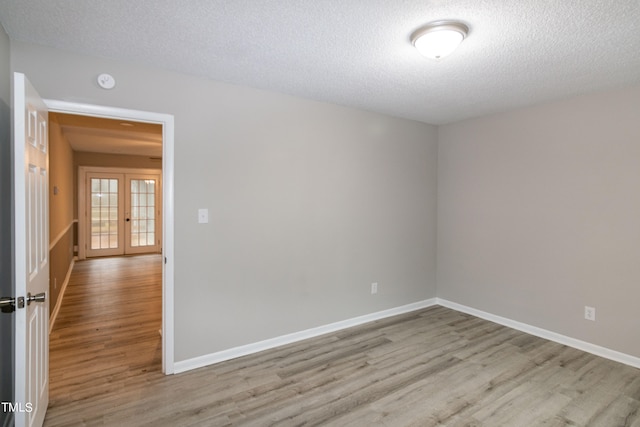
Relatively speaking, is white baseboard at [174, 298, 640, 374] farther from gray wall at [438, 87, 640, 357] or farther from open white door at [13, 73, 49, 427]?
open white door at [13, 73, 49, 427]

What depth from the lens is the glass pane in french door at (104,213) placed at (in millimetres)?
8008

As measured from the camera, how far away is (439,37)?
1.98 m

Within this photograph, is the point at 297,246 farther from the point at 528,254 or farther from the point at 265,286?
the point at 528,254

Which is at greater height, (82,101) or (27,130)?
(82,101)

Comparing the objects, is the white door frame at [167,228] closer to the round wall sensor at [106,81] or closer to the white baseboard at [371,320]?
the white baseboard at [371,320]

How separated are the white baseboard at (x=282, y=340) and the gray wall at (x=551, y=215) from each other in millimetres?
866

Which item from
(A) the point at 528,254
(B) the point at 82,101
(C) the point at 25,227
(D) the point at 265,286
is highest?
(B) the point at 82,101

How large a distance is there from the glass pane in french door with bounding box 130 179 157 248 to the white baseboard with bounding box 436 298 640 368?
7.39m

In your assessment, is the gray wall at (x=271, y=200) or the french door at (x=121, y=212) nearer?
the gray wall at (x=271, y=200)

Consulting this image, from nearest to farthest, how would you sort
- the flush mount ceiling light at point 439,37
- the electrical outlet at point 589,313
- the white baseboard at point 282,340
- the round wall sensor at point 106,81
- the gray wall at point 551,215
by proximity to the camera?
the flush mount ceiling light at point 439,37 < the round wall sensor at point 106,81 < the white baseboard at point 282,340 < the gray wall at point 551,215 < the electrical outlet at point 589,313

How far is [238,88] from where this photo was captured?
301 centimetres

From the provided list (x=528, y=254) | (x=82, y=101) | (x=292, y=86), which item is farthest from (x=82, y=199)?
(x=528, y=254)

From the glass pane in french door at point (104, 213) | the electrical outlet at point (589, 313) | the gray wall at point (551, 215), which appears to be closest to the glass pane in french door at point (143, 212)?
the glass pane in french door at point (104, 213)

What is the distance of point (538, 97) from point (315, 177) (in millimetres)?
2264
